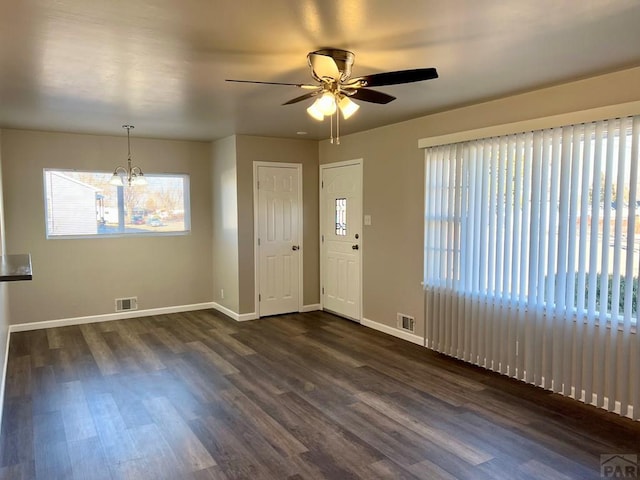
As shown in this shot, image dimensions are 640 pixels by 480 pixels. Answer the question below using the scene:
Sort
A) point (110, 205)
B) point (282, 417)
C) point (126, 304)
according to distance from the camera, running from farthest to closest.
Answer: point (126, 304), point (110, 205), point (282, 417)

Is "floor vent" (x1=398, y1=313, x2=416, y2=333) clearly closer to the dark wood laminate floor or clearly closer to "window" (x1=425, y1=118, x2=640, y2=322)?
the dark wood laminate floor

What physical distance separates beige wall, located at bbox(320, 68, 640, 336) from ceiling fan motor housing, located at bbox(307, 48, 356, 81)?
5.87 ft

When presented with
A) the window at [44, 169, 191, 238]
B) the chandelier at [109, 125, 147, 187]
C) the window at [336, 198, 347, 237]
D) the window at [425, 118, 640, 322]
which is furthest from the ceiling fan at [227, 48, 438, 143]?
the window at [44, 169, 191, 238]

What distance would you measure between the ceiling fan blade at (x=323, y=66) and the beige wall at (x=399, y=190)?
1933 mm

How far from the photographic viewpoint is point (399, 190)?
201 inches

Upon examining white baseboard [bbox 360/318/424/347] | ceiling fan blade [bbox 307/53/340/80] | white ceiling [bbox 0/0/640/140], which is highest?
white ceiling [bbox 0/0/640/140]

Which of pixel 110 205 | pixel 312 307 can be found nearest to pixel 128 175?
pixel 110 205

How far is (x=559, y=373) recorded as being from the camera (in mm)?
3561

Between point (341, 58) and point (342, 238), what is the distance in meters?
3.59

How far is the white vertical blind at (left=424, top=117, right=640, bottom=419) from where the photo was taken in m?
3.14

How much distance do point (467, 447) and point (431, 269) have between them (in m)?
2.11

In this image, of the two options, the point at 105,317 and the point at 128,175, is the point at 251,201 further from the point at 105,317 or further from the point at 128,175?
the point at 105,317

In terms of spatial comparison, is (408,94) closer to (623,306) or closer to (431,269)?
(431,269)

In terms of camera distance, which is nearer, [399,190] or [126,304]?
[399,190]
